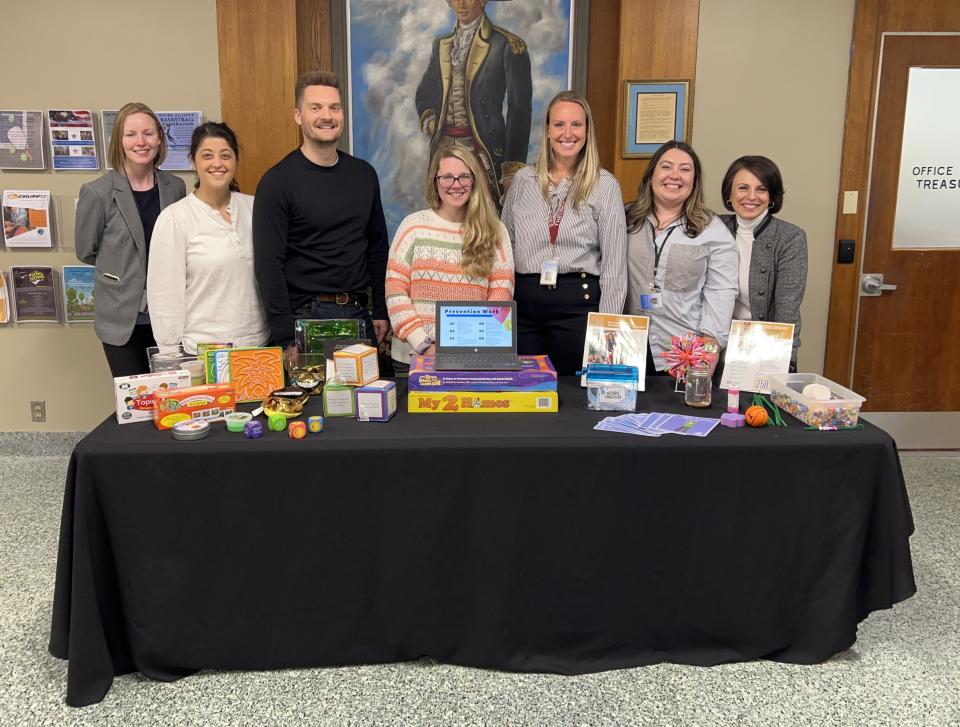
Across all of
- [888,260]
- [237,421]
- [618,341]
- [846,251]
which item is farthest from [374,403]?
[888,260]

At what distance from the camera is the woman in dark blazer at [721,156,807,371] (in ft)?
8.93

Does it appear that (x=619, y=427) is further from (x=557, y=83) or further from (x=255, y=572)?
(x=557, y=83)

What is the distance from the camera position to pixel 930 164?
12.3 ft

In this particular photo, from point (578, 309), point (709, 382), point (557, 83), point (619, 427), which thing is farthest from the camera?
point (557, 83)

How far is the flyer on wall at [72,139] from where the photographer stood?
139 inches

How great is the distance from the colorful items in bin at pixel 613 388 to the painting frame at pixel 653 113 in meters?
1.80

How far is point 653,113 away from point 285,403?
94.8 inches

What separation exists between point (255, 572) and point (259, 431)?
368 millimetres

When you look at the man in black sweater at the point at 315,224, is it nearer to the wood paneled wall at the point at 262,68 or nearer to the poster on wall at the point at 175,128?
the wood paneled wall at the point at 262,68

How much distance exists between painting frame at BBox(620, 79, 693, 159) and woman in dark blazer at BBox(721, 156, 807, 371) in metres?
0.87

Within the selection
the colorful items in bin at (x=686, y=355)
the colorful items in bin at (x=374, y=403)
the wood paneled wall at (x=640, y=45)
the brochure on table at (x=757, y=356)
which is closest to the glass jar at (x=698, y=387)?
the colorful items in bin at (x=686, y=355)

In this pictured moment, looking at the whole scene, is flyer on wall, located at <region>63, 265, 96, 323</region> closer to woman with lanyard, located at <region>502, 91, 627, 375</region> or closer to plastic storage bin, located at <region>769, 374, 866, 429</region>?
woman with lanyard, located at <region>502, 91, 627, 375</region>

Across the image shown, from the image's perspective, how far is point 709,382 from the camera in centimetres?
219

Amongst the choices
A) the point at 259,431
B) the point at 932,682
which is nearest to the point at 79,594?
the point at 259,431
